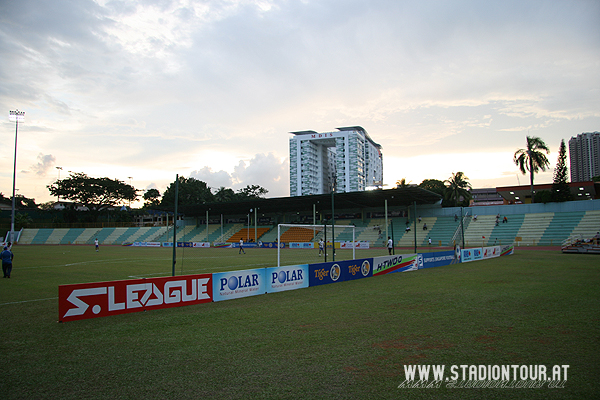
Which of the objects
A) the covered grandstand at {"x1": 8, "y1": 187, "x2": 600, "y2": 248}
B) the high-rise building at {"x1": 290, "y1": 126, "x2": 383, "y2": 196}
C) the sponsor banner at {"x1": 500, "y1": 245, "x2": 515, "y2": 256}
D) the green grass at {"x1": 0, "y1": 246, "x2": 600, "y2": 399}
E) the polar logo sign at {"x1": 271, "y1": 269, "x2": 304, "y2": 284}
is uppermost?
the high-rise building at {"x1": 290, "y1": 126, "x2": 383, "y2": 196}

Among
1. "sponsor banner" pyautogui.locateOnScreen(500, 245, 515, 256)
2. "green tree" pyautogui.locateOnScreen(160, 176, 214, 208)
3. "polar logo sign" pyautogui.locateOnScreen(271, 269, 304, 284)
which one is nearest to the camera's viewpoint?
"polar logo sign" pyautogui.locateOnScreen(271, 269, 304, 284)

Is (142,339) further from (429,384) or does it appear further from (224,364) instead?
(429,384)

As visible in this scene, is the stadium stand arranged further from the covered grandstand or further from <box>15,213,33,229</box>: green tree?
<box>15,213,33,229</box>: green tree

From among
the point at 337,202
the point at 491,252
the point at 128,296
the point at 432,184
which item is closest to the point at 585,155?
the point at 432,184

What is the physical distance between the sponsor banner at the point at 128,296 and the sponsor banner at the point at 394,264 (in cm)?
→ 1073

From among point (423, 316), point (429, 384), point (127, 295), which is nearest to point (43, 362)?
point (127, 295)

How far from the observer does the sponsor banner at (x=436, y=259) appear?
23578 mm

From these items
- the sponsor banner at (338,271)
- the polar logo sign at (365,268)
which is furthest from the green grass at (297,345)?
the polar logo sign at (365,268)

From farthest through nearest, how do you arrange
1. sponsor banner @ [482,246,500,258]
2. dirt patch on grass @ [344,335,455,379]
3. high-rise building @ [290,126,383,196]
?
high-rise building @ [290,126,383,196], sponsor banner @ [482,246,500,258], dirt patch on grass @ [344,335,455,379]

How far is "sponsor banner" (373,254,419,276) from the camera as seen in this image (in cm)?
1992

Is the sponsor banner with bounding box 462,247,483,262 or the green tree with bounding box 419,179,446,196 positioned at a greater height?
the green tree with bounding box 419,179,446,196

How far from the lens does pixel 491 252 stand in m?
30.7

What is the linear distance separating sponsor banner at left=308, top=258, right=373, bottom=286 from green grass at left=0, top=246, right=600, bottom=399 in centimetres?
301

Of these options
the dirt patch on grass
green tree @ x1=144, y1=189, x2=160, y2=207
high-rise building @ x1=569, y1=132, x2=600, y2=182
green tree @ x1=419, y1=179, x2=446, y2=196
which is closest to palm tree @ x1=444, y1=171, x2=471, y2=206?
green tree @ x1=419, y1=179, x2=446, y2=196
